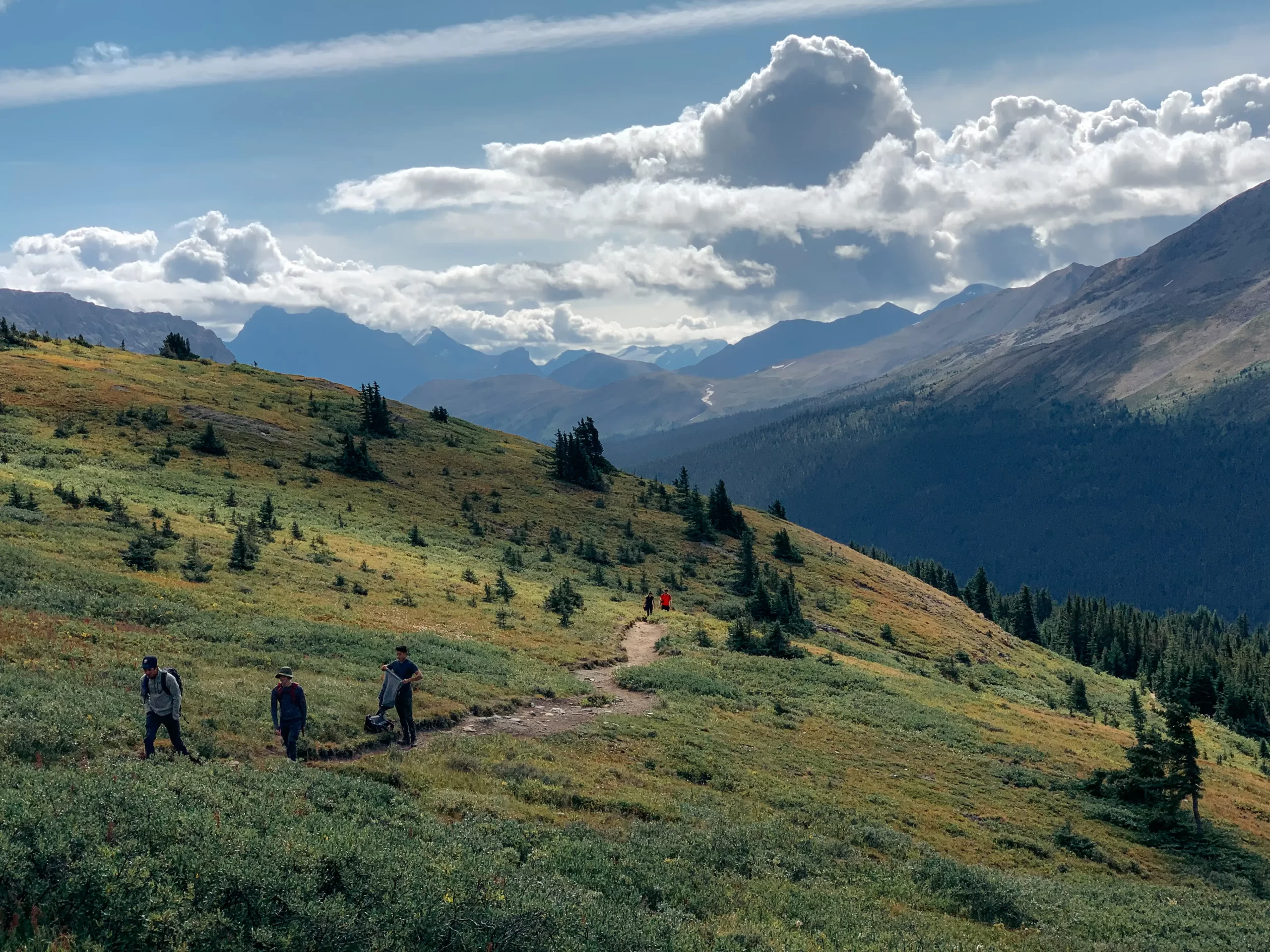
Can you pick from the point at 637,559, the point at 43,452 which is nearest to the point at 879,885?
the point at 637,559

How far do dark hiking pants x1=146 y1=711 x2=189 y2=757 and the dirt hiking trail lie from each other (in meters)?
3.00

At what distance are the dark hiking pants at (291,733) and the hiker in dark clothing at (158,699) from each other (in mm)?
2160

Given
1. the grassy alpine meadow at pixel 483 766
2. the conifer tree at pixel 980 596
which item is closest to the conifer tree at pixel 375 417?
the grassy alpine meadow at pixel 483 766

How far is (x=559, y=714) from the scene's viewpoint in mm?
27344

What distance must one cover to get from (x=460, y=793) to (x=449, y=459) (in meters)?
70.5

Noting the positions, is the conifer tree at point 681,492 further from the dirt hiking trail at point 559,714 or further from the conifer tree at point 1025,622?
the conifer tree at point 1025,622

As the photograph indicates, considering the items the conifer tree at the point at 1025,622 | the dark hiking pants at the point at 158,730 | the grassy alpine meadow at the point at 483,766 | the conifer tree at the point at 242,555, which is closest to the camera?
the grassy alpine meadow at the point at 483,766

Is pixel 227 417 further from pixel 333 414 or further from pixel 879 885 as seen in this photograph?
pixel 879 885

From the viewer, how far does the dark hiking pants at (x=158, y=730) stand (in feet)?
51.8

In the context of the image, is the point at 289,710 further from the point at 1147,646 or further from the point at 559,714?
the point at 1147,646

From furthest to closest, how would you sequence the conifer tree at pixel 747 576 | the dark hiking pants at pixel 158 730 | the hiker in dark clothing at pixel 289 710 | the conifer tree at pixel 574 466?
the conifer tree at pixel 574 466 < the conifer tree at pixel 747 576 < the hiker in dark clothing at pixel 289 710 < the dark hiking pants at pixel 158 730

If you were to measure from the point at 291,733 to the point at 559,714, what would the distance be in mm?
10962

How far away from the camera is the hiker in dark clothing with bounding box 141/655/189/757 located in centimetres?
1582

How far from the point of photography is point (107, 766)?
46.4 ft
